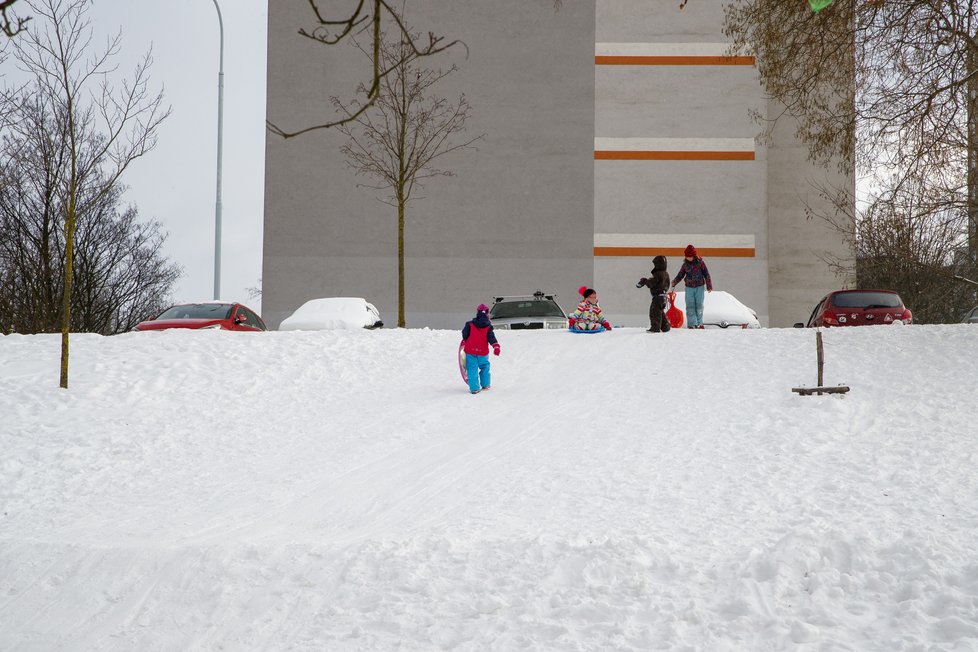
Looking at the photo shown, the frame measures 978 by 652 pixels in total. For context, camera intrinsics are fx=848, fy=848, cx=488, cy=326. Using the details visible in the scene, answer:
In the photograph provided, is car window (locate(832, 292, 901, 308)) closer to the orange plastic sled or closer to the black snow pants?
the orange plastic sled

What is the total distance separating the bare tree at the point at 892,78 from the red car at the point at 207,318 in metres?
11.8

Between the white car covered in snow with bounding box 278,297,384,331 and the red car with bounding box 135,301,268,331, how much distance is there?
3.10 ft

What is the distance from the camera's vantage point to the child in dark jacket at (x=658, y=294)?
57.9 ft

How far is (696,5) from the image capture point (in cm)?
3183

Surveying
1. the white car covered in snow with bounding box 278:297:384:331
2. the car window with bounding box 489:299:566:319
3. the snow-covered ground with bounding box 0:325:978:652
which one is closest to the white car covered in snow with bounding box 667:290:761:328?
the car window with bounding box 489:299:566:319

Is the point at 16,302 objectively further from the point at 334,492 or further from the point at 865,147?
the point at 865,147

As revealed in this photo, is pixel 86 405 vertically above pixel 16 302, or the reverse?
pixel 16 302

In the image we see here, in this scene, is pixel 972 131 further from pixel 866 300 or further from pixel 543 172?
pixel 543 172

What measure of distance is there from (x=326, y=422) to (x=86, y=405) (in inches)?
144

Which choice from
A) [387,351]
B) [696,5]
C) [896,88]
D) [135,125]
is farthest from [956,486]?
[696,5]

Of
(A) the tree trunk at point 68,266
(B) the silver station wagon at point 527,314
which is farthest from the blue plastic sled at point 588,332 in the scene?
(A) the tree trunk at point 68,266

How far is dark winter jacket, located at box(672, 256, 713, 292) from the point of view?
1788 cm

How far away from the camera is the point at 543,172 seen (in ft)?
103

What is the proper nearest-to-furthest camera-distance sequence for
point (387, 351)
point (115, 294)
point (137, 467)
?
point (137, 467), point (387, 351), point (115, 294)
